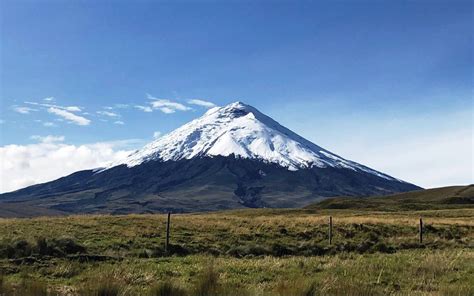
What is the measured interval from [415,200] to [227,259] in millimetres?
124984

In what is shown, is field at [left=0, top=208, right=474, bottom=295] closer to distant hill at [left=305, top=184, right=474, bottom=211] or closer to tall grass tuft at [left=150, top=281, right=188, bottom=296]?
tall grass tuft at [left=150, top=281, right=188, bottom=296]

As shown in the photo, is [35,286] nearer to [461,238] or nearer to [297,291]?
[297,291]

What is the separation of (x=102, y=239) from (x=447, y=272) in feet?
51.1

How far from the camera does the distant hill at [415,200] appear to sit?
114 m

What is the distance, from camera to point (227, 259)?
20562mm

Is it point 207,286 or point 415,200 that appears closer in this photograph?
point 207,286

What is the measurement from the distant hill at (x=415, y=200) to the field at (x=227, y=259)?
7602 centimetres

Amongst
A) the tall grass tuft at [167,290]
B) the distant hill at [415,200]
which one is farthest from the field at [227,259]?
the distant hill at [415,200]

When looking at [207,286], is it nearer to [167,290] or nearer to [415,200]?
[167,290]

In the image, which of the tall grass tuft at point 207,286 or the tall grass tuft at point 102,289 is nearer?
the tall grass tuft at point 102,289

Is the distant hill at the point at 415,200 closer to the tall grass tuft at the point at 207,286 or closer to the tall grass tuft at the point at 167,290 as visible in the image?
the tall grass tuft at the point at 207,286

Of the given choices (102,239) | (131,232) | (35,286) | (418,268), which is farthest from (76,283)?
(131,232)

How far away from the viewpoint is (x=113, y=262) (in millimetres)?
18594

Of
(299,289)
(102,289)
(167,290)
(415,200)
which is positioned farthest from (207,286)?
(415,200)
